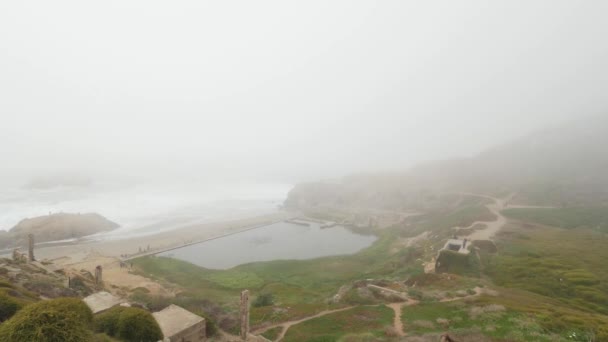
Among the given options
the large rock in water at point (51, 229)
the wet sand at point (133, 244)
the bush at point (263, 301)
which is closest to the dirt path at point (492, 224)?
the bush at point (263, 301)

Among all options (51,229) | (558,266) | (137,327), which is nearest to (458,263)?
(558,266)

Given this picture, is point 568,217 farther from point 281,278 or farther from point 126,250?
point 126,250

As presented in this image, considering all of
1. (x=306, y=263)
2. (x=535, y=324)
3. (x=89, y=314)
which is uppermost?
(x=89, y=314)

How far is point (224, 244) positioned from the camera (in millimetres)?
69688

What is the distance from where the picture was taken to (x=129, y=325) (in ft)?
54.7

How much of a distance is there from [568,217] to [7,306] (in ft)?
281

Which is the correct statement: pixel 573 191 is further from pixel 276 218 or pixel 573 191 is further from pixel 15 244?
pixel 15 244

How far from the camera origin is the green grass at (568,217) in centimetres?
5744

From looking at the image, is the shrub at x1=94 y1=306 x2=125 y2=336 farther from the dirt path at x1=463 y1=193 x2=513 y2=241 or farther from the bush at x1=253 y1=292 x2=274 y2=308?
the dirt path at x1=463 y1=193 x2=513 y2=241

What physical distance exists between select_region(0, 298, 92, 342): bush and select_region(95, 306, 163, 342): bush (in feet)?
19.7

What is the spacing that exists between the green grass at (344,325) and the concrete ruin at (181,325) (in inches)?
264

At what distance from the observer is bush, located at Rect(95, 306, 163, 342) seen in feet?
54.3

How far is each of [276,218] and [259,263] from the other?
1982 inches

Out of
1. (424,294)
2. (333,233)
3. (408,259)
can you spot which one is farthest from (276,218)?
(424,294)
